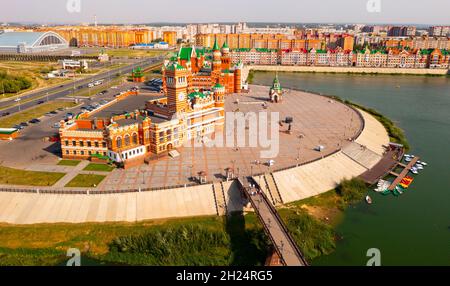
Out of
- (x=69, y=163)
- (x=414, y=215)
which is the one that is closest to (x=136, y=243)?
(x=69, y=163)

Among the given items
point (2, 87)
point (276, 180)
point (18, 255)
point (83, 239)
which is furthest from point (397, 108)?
point (2, 87)

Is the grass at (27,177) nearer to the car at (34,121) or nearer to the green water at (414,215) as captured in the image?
the car at (34,121)

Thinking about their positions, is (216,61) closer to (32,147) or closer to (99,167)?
(32,147)

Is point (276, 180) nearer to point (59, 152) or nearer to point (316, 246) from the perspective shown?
point (316, 246)

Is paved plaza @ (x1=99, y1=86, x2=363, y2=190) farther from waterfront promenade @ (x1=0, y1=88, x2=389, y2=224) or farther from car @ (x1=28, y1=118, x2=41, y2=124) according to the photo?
car @ (x1=28, y1=118, x2=41, y2=124)

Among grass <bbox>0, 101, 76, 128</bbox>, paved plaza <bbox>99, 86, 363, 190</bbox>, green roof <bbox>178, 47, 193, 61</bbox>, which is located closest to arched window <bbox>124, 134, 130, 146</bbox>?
paved plaza <bbox>99, 86, 363, 190</bbox>
